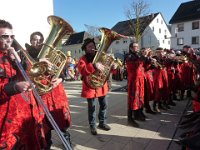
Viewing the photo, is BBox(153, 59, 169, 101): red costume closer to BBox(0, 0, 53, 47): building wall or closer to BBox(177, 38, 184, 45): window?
BBox(0, 0, 53, 47): building wall

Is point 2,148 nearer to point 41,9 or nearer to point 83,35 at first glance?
point 41,9

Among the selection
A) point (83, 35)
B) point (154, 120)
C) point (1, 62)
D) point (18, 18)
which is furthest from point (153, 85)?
point (83, 35)

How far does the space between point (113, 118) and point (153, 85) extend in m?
1.35

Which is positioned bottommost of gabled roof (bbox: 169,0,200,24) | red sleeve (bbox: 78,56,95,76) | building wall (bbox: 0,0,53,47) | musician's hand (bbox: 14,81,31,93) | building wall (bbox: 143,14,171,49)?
musician's hand (bbox: 14,81,31,93)

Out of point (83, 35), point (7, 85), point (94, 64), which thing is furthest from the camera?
point (83, 35)

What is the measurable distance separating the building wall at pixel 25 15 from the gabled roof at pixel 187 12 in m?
34.2

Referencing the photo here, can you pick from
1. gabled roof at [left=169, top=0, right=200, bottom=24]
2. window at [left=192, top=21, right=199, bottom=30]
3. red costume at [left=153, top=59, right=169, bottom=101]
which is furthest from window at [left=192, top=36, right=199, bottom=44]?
red costume at [left=153, top=59, right=169, bottom=101]

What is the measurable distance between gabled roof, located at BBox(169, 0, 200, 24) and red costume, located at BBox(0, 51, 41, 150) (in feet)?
137

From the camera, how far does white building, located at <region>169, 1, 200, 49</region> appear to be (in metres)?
39.7

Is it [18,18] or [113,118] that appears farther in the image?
[18,18]

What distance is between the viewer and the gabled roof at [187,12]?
4078 cm

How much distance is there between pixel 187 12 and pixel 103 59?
42.1 metres

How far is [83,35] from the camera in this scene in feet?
181

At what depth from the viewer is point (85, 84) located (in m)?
4.82
